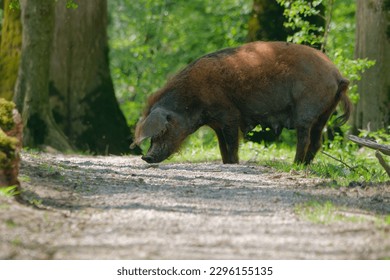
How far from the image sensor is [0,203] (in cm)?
702

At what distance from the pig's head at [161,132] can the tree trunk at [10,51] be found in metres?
5.10

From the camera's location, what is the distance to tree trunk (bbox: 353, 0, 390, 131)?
16641 millimetres

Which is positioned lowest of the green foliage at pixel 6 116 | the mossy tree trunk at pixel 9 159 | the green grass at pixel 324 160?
the green grass at pixel 324 160

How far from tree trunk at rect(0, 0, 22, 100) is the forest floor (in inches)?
278

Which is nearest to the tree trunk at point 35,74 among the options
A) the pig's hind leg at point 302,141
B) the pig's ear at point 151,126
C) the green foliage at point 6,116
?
the pig's ear at point 151,126

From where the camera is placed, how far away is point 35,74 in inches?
599

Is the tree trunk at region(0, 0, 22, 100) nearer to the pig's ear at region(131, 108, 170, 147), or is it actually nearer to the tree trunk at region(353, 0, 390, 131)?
the pig's ear at region(131, 108, 170, 147)

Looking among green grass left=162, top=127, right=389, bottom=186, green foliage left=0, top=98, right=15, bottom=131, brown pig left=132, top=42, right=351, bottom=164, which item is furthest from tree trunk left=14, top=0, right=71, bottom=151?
green foliage left=0, top=98, right=15, bottom=131

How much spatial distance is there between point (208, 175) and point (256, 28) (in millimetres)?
8728

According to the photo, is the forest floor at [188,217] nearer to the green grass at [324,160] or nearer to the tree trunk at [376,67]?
the green grass at [324,160]

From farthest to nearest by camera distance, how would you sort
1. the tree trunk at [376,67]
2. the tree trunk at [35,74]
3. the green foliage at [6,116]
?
1. the tree trunk at [376,67]
2. the tree trunk at [35,74]
3. the green foliage at [6,116]

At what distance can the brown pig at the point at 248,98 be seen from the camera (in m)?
12.6

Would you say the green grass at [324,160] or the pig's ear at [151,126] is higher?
the pig's ear at [151,126]

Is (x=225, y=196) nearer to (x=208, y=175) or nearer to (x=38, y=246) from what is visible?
(x=208, y=175)
